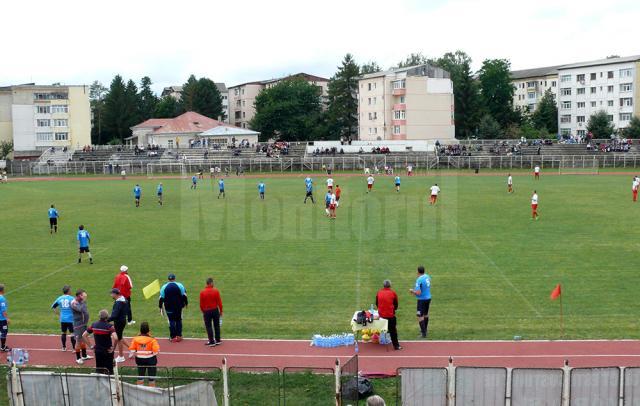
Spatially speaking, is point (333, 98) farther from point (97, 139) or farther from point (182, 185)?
point (182, 185)

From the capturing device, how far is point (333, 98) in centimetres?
10306

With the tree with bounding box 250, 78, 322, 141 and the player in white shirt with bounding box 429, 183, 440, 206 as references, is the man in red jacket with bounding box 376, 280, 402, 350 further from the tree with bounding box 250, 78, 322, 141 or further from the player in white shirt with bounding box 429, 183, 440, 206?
the tree with bounding box 250, 78, 322, 141

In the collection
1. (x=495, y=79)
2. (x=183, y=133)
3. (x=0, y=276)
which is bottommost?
(x=0, y=276)

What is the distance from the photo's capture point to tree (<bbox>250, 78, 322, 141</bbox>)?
101062 millimetres

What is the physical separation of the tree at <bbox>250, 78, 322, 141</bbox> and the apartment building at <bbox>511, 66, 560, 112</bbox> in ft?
127

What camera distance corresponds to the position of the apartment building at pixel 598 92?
92250 mm

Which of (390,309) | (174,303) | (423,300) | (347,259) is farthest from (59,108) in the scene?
(390,309)

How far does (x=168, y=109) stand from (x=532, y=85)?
6894 cm

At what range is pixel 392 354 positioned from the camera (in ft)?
41.3

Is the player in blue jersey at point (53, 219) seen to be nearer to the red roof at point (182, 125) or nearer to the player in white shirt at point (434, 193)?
the player in white shirt at point (434, 193)

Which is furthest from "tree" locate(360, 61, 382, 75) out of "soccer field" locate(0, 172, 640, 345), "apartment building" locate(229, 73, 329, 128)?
"soccer field" locate(0, 172, 640, 345)

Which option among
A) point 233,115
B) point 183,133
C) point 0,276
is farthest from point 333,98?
point 0,276

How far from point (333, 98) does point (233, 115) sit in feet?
108

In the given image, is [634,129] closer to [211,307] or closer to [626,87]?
[626,87]
